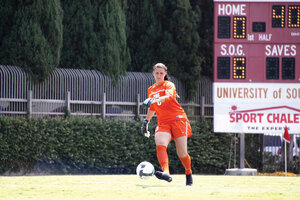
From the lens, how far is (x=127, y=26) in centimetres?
2609

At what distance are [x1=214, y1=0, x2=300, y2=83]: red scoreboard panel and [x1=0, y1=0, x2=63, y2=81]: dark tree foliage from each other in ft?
18.2

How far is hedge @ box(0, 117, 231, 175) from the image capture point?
68.0 ft

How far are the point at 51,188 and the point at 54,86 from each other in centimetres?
1209

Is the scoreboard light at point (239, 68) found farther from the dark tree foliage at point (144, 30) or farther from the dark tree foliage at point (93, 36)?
the dark tree foliage at point (144, 30)

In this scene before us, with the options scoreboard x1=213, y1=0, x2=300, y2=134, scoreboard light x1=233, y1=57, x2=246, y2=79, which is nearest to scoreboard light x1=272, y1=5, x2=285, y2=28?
scoreboard x1=213, y1=0, x2=300, y2=134

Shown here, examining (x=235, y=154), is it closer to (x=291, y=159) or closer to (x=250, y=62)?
(x=291, y=159)

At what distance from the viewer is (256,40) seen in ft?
69.5

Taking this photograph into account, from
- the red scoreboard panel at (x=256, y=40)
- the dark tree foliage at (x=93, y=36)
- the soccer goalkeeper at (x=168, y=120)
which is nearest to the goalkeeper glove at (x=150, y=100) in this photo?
the soccer goalkeeper at (x=168, y=120)

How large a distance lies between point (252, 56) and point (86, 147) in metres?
6.31

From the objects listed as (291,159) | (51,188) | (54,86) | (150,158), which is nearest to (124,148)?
(150,158)

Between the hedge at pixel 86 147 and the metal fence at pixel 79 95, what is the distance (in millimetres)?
660

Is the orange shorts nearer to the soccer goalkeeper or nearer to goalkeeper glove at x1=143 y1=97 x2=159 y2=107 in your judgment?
the soccer goalkeeper

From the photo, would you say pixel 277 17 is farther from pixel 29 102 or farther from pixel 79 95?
pixel 29 102

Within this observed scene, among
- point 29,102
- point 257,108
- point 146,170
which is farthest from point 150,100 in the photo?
point 257,108
